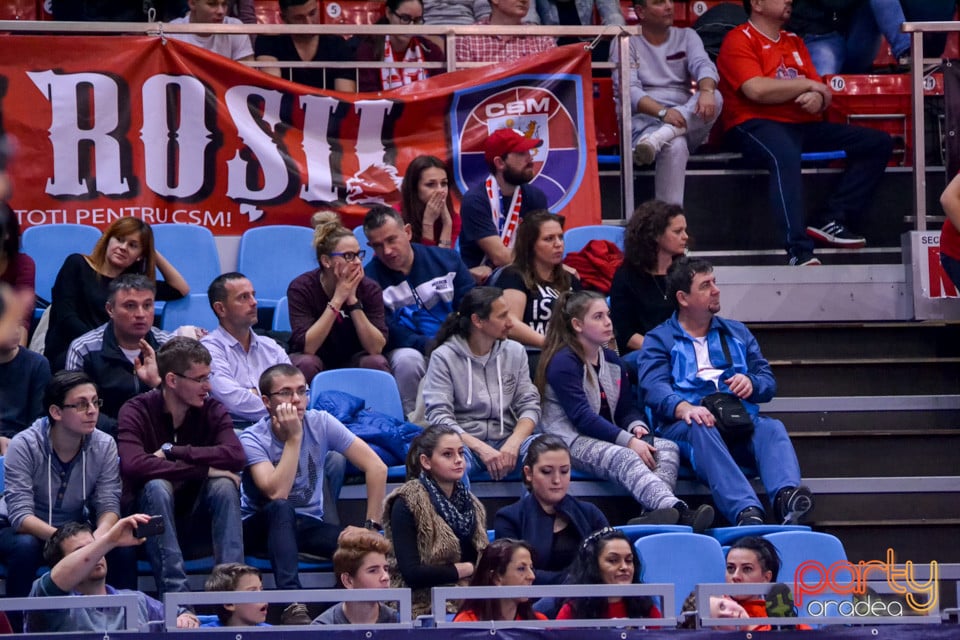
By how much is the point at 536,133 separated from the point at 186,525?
11.5ft

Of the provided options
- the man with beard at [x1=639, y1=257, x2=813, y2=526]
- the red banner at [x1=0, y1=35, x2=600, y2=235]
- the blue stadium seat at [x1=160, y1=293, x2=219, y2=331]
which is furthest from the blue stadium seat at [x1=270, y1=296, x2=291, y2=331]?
the man with beard at [x1=639, y1=257, x2=813, y2=526]

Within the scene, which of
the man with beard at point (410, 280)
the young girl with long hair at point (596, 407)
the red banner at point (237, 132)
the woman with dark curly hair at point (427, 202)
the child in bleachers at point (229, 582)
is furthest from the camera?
the red banner at point (237, 132)

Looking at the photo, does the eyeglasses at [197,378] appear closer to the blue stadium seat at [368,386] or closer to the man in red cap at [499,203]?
the blue stadium seat at [368,386]

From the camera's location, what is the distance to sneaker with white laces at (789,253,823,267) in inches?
312

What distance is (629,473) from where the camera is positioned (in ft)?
19.9

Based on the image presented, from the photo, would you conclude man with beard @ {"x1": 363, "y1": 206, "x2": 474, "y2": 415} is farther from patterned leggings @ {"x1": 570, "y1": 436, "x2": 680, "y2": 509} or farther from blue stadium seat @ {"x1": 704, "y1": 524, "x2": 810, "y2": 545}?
blue stadium seat @ {"x1": 704, "y1": 524, "x2": 810, "y2": 545}

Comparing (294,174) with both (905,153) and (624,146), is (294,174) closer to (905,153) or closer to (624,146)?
(624,146)

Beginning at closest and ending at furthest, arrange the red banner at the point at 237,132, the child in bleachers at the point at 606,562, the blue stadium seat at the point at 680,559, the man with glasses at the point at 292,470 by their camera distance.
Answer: the child in bleachers at the point at 606,562 < the blue stadium seat at the point at 680,559 < the man with glasses at the point at 292,470 < the red banner at the point at 237,132

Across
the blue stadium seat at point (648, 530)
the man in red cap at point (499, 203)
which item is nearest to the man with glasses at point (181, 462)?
the blue stadium seat at point (648, 530)

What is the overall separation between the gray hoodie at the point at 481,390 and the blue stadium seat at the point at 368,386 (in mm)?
174

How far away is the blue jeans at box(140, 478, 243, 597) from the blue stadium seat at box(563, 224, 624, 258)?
2869 mm

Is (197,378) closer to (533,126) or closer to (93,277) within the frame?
(93,277)

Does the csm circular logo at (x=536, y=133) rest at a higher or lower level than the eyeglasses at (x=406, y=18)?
lower

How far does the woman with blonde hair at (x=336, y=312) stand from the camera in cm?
661
